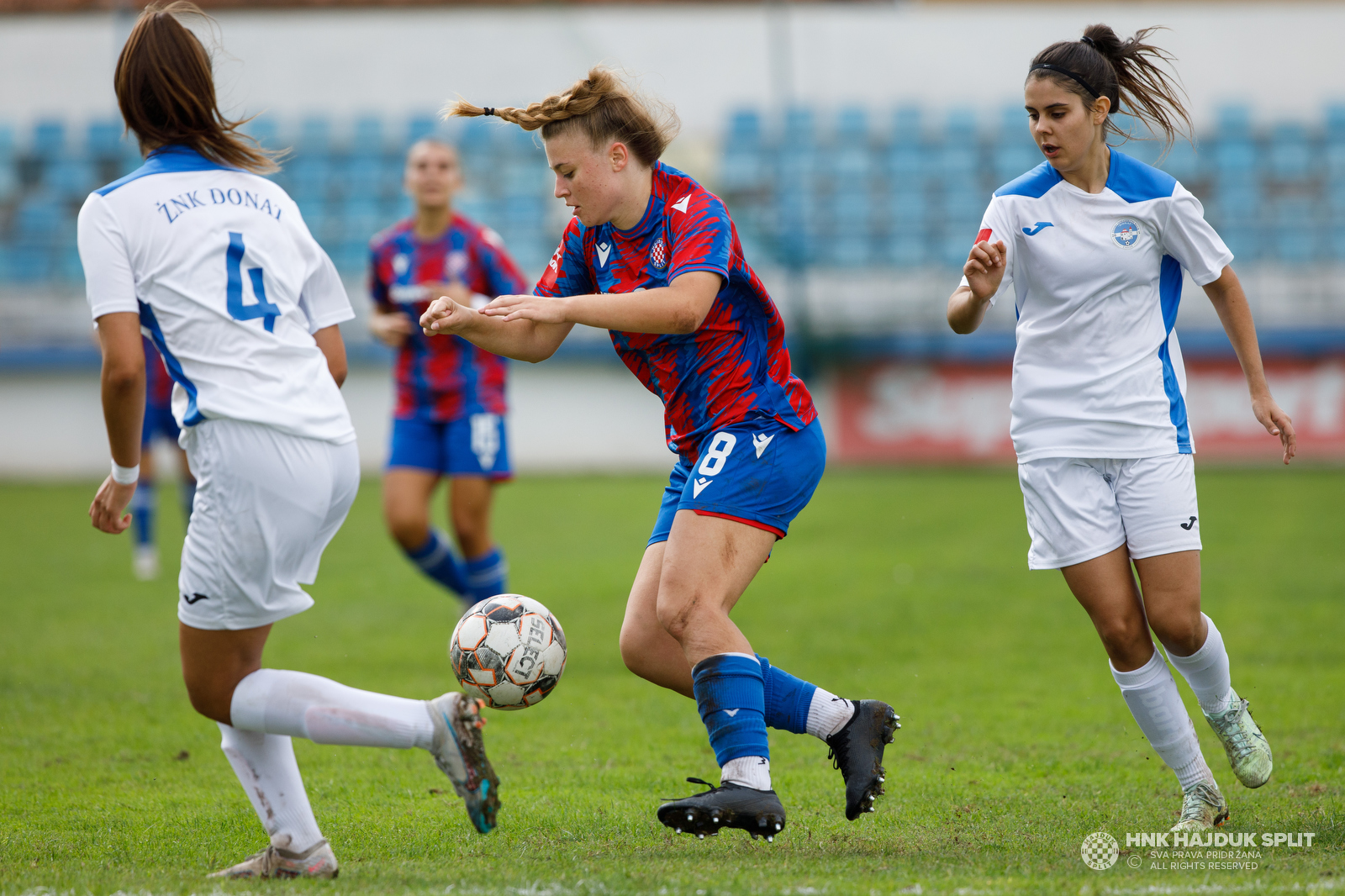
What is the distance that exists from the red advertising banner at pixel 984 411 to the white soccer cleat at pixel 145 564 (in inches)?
396

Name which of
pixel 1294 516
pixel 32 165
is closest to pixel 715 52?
pixel 32 165

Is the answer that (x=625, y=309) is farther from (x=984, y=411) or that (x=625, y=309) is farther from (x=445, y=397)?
(x=984, y=411)

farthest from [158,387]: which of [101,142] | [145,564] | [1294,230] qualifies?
[1294,230]

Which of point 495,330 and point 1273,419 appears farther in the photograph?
point 1273,419

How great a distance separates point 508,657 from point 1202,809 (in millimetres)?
2051

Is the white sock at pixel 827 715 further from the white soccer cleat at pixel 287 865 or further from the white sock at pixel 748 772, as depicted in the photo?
the white soccer cleat at pixel 287 865

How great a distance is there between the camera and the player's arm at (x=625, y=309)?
3363 mm

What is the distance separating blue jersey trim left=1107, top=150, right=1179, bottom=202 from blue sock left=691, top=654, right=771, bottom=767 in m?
1.74

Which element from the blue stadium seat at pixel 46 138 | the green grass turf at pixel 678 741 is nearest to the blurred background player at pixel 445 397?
the green grass turf at pixel 678 741

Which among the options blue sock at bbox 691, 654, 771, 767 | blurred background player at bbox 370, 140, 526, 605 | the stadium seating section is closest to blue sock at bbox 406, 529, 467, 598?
blurred background player at bbox 370, 140, 526, 605

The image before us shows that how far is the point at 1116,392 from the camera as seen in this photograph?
12.3 ft

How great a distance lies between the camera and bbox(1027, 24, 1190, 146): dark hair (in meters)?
3.74

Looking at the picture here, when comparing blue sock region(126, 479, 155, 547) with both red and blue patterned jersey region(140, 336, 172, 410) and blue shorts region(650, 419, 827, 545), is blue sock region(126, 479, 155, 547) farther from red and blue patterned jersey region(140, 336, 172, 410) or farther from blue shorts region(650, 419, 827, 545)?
blue shorts region(650, 419, 827, 545)

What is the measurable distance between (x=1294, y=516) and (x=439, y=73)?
14.3m
